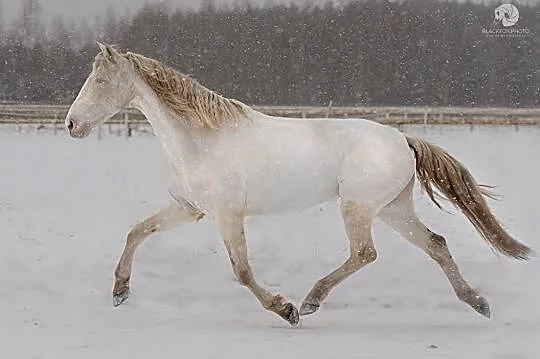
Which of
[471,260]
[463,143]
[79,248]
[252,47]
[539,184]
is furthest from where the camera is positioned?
[252,47]

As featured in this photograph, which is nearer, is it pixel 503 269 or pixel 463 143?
pixel 503 269

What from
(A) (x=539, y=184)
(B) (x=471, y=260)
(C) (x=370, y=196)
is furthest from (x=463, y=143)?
(C) (x=370, y=196)

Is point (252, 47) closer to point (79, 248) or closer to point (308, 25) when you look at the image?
point (308, 25)

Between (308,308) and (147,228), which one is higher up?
(147,228)

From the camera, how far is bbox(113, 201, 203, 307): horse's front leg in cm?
521

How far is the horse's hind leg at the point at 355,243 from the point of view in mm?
4887

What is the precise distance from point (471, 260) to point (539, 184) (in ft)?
20.0

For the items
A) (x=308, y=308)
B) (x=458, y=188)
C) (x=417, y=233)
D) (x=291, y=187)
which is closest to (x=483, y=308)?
(x=417, y=233)

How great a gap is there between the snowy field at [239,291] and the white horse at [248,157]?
0.39 m

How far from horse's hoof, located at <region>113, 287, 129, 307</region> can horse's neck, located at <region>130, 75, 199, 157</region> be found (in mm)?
976

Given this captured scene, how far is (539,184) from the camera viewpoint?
40.7 ft
